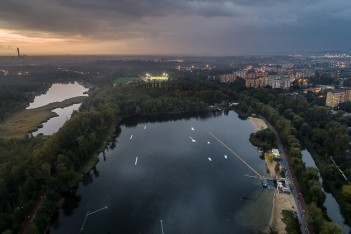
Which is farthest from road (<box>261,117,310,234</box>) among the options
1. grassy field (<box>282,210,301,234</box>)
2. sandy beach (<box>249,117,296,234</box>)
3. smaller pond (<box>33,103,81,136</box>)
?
smaller pond (<box>33,103,81,136</box>)

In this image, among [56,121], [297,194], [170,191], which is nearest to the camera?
[297,194]

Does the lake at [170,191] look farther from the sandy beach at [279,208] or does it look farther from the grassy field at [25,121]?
the grassy field at [25,121]

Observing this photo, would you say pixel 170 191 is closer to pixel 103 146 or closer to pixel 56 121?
pixel 103 146

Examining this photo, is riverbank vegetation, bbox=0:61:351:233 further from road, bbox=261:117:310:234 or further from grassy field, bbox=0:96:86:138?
grassy field, bbox=0:96:86:138

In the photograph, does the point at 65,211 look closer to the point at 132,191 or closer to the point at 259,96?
the point at 132,191

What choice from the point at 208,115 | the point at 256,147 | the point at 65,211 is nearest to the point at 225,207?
the point at 65,211

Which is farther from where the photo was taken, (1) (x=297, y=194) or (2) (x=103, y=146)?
(2) (x=103, y=146)

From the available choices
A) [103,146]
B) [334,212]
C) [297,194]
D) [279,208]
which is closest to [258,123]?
[297,194]
